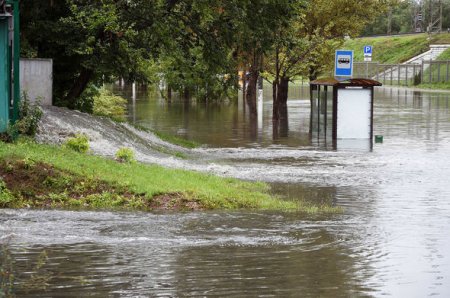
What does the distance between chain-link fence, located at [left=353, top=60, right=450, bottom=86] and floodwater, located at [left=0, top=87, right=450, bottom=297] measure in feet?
221

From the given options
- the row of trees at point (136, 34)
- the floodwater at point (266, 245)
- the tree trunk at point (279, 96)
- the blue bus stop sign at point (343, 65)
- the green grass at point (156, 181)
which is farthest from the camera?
the tree trunk at point (279, 96)

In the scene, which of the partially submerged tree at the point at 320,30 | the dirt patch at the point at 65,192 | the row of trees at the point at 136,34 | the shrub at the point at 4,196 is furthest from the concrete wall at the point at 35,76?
the partially submerged tree at the point at 320,30

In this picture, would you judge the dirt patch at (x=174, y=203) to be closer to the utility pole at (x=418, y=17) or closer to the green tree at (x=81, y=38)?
the green tree at (x=81, y=38)

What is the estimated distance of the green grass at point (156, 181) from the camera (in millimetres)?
16438

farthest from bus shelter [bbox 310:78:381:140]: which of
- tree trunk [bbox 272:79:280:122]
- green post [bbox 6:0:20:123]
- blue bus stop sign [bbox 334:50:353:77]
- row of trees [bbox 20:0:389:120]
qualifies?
green post [bbox 6:0:20:123]

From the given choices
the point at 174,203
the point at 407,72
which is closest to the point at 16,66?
the point at 174,203

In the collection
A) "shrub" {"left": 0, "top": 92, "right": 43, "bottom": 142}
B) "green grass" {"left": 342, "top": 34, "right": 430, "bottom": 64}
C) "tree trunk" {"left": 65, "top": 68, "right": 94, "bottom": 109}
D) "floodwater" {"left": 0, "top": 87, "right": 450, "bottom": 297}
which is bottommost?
"floodwater" {"left": 0, "top": 87, "right": 450, "bottom": 297}

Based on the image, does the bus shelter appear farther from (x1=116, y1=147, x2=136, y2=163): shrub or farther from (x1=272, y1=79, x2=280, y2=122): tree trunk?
(x1=116, y1=147, x2=136, y2=163): shrub

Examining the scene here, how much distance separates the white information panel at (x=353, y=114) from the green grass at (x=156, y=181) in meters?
13.8

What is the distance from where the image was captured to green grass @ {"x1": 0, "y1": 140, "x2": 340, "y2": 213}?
647 inches

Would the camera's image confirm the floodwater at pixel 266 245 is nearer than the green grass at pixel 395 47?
Yes

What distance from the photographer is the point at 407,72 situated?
3962 inches

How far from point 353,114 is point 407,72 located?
70.4 metres

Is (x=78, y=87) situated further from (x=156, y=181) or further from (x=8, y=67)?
(x=156, y=181)
